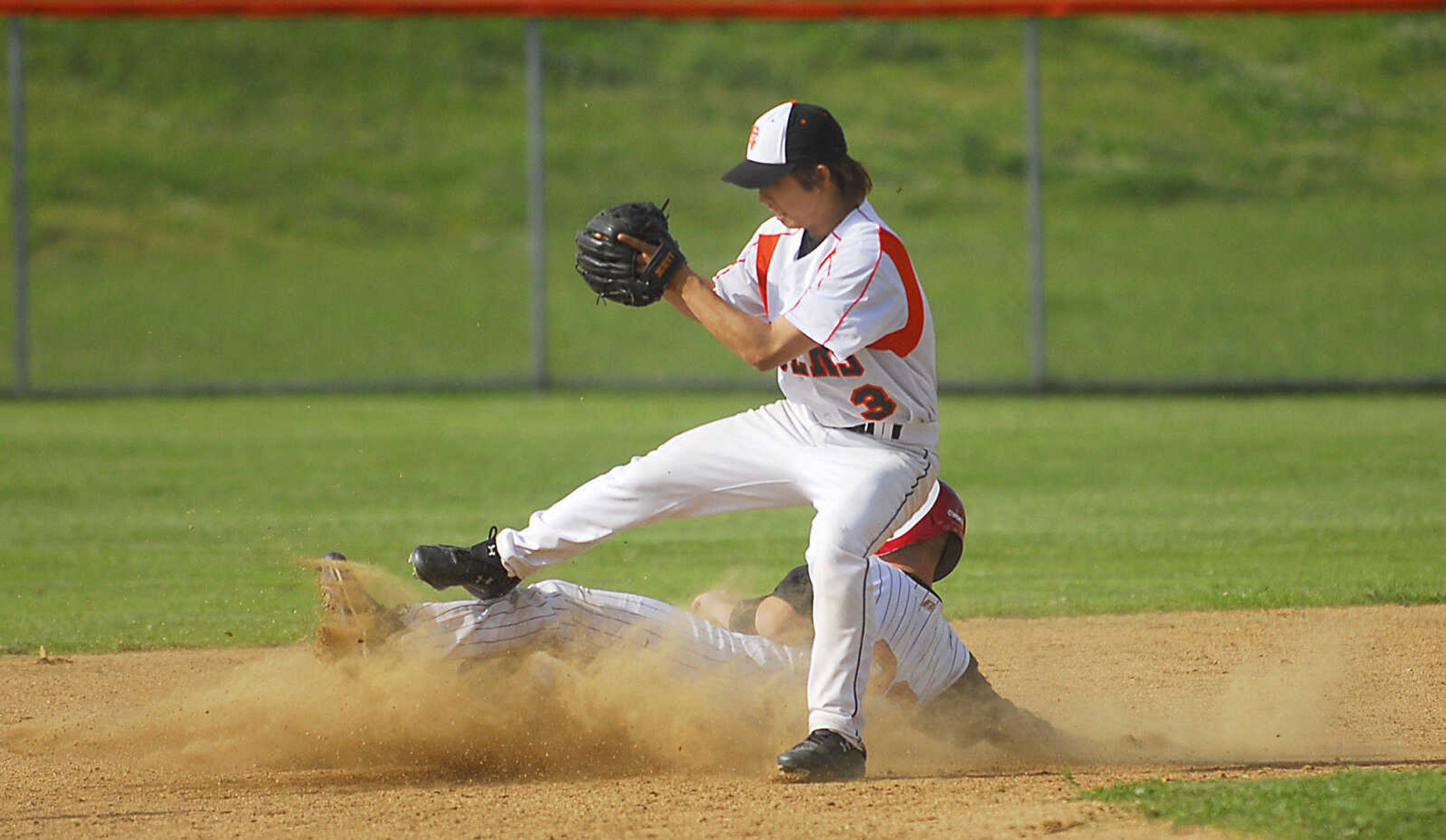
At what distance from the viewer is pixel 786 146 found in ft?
14.1

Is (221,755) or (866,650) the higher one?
(866,650)

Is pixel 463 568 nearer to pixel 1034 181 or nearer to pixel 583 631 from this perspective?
pixel 583 631

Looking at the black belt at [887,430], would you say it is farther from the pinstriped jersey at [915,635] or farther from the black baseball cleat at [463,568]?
the black baseball cleat at [463,568]

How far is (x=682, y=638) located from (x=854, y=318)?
1.05 meters

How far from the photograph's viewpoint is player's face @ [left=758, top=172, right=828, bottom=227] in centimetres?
436

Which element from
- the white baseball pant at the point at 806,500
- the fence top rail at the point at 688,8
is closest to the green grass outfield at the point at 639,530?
the white baseball pant at the point at 806,500

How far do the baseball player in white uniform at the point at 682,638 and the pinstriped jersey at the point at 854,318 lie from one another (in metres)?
0.42

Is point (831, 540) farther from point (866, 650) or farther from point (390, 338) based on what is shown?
point (390, 338)

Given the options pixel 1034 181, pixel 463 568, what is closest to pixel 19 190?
pixel 1034 181

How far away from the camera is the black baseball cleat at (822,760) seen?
409 cm

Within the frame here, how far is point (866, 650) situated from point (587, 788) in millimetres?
773

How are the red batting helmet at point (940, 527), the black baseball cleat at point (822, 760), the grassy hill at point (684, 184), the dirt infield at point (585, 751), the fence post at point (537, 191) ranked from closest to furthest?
the dirt infield at point (585, 751) → the black baseball cleat at point (822, 760) → the red batting helmet at point (940, 527) → the fence post at point (537, 191) → the grassy hill at point (684, 184)

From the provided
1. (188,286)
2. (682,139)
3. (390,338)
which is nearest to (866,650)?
(390,338)

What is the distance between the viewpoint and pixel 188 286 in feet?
57.9
